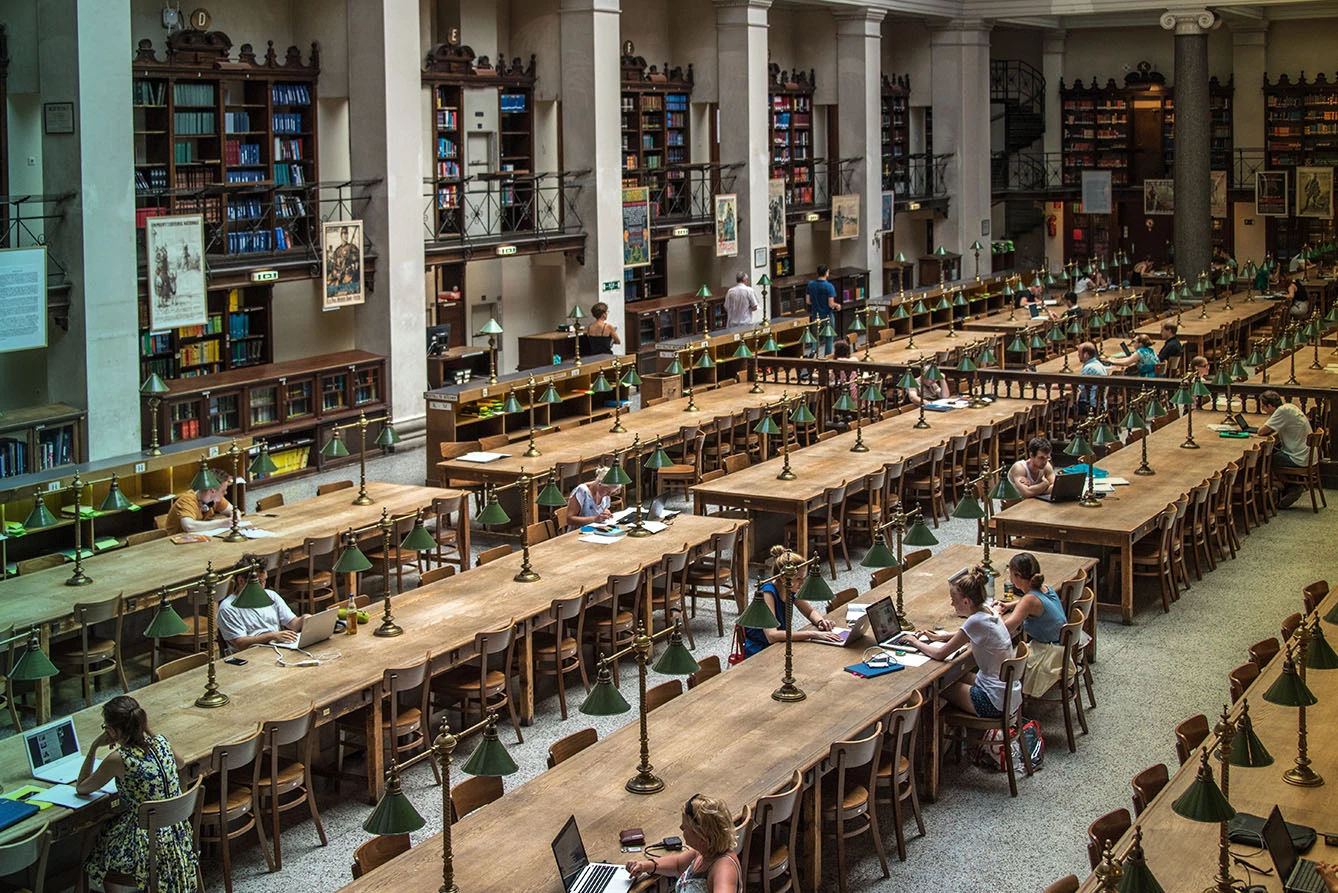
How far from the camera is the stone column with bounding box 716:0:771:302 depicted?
69.8 ft

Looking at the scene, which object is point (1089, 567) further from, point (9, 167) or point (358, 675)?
point (9, 167)

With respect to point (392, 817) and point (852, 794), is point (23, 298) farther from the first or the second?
point (392, 817)

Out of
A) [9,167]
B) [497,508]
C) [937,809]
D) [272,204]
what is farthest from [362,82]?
[937,809]

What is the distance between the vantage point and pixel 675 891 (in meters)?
5.43

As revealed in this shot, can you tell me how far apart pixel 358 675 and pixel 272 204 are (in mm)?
8250

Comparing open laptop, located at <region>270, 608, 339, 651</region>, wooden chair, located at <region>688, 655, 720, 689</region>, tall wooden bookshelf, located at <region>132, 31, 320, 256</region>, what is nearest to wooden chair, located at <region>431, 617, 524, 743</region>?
open laptop, located at <region>270, 608, 339, 651</region>

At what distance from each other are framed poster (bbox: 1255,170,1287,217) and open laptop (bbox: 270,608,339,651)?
23.1m

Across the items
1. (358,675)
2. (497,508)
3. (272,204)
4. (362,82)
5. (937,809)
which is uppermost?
(362,82)

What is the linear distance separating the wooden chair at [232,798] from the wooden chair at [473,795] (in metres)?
1.04

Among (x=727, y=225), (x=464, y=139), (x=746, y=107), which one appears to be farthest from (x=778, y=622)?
(x=746, y=107)

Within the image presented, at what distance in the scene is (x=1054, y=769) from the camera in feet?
26.2

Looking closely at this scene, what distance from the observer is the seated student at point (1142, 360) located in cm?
1585

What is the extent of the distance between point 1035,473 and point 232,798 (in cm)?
617

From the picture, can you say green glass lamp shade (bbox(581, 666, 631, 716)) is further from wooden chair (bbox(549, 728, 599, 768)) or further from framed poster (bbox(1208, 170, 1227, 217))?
framed poster (bbox(1208, 170, 1227, 217))
